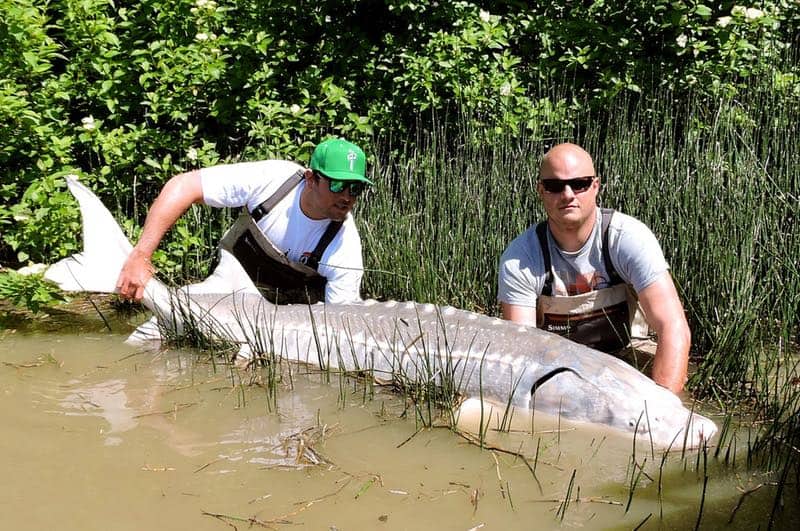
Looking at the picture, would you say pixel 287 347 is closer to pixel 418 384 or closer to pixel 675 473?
pixel 418 384

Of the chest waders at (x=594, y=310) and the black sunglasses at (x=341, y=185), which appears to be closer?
the chest waders at (x=594, y=310)

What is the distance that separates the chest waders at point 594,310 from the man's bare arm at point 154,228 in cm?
198

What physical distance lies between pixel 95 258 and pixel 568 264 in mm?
2447

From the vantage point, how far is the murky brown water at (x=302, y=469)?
9.69ft

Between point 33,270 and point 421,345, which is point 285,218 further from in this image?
point 33,270

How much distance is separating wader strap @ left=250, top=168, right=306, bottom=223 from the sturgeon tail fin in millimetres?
761

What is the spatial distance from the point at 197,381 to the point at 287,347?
20.0 inches

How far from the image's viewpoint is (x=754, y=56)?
664 cm

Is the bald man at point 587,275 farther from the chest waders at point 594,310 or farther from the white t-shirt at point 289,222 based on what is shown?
the white t-shirt at point 289,222

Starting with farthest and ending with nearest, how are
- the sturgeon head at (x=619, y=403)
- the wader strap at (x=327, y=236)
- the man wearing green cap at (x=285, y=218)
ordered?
the wader strap at (x=327, y=236), the man wearing green cap at (x=285, y=218), the sturgeon head at (x=619, y=403)

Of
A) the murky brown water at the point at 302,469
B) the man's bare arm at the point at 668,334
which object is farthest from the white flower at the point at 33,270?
the man's bare arm at the point at 668,334

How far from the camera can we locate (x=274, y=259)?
521cm

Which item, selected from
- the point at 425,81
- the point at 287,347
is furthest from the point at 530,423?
the point at 425,81

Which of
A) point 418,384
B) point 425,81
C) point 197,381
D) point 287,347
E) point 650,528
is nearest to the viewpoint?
point 650,528
